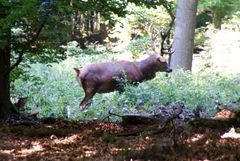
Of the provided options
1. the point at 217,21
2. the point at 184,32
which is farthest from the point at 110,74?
the point at 217,21

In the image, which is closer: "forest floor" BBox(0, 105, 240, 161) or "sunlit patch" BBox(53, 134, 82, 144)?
"forest floor" BBox(0, 105, 240, 161)

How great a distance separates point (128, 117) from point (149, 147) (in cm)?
140

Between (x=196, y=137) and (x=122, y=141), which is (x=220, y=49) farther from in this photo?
(x=122, y=141)

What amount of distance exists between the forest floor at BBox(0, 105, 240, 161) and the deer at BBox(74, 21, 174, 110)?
9.41 ft

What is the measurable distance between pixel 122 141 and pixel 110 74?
4368mm

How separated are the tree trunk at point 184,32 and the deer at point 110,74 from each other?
13.9ft

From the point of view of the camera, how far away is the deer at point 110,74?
813cm

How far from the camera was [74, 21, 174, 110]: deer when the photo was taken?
8.13m

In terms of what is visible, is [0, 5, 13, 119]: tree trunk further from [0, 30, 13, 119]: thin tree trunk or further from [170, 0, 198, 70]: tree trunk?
[170, 0, 198, 70]: tree trunk

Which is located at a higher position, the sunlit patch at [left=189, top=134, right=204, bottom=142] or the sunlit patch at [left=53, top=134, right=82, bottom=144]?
the sunlit patch at [left=189, top=134, right=204, bottom=142]

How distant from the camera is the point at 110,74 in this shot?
8.30 m

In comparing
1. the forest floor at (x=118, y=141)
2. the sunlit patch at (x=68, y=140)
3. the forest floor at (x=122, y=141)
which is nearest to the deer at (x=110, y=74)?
the forest floor at (x=118, y=141)

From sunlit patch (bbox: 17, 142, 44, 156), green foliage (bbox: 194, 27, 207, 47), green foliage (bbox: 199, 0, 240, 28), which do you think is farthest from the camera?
green foliage (bbox: 194, 27, 207, 47)

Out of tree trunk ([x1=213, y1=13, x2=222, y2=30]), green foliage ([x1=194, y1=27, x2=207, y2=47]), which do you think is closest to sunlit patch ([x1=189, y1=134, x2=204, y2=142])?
green foliage ([x1=194, y1=27, x2=207, y2=47])
